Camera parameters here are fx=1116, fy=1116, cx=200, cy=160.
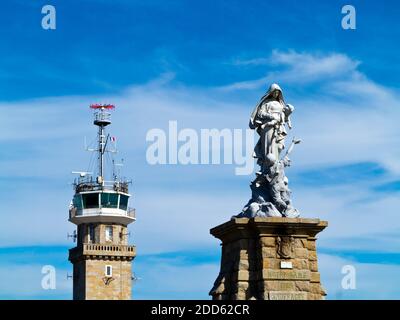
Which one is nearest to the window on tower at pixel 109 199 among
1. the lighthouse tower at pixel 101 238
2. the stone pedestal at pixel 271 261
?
the lighthouse tower at pixel 101 238

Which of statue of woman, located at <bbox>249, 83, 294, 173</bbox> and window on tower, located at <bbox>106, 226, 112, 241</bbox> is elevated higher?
window on tower, located at <bbox>106, 226, 112, 241</bbox>

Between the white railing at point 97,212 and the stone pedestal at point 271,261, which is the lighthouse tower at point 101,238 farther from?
the stone pedestal at point 271,261

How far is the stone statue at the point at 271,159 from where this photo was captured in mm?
30578

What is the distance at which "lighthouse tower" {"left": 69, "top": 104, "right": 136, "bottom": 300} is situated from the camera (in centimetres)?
12606

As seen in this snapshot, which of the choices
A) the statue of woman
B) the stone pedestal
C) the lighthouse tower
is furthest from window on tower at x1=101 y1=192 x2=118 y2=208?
the stone pedestal

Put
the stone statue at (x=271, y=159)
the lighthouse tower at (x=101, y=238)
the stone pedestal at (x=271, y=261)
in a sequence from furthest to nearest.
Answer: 1. the lighthouse tower at (x=101, y=238)
2. the stone statue at (x=271, y=159)
3. the stone pedestal at (x=271, y=261)

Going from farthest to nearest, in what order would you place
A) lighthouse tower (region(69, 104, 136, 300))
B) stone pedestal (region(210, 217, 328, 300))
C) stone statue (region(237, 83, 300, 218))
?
1. lighthouse tower (region(69, 104, 136, 300))
2. stone statue (region(237, 83, 300, 218))
3. stone pedestal (region(210, 217, 328, 300))

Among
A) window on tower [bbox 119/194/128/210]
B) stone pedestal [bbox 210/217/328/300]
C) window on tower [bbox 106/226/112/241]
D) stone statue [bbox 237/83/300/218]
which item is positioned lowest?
stone pedestal [bbox 210/217/328/300]

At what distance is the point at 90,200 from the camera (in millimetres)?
128875

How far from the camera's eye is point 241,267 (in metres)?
30.0

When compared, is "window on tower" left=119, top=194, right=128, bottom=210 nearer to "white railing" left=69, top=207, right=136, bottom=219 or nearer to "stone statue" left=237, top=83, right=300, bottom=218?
"white railing" left=69, top=207, right=136, bottom=219

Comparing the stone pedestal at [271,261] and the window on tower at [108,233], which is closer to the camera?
the stone pedestal at [271,261]
